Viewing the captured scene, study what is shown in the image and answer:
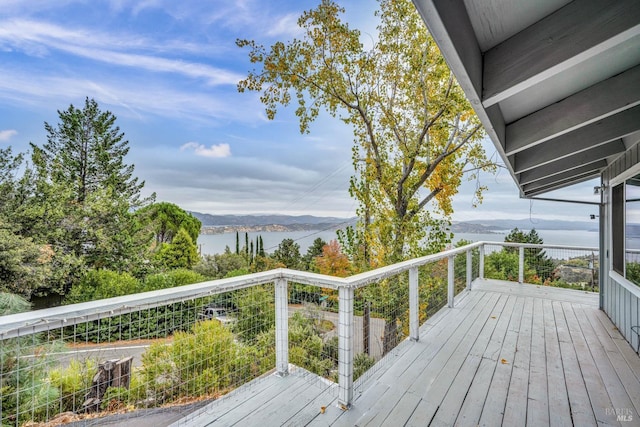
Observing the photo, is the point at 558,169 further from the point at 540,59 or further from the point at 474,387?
the point at 540,59

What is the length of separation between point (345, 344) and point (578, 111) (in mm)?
2351

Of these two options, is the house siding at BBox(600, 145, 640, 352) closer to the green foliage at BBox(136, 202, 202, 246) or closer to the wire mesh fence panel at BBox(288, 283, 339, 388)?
the wire mesh fence panel at BBox(288, 283, 339, 388)

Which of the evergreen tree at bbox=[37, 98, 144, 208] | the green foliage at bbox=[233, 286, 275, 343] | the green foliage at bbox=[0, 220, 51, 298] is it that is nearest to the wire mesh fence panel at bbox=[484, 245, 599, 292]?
the green foliage at bbox=[233, 286, 275, 343]

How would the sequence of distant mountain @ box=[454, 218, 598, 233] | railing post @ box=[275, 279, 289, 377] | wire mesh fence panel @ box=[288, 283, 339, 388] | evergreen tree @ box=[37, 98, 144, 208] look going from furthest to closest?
1. evergreen tree @ box=[37, 98, 144, 208]
2. distant mountain @ box=[454, 218, 598, 233]
3. wire mesh fence panel @ box=[288, 283, 339, 388]
4. railing post @ box=[275, 279, 289, 377]

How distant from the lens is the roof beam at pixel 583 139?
257cm

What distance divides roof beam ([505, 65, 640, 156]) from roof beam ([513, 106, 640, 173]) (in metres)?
0.79

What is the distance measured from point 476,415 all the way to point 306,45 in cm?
853

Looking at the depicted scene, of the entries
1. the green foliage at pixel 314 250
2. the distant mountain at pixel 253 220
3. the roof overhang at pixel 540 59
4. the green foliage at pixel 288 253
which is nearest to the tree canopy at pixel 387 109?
the roof overhang at pixel 540 59

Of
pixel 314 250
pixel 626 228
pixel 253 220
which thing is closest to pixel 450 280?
pixel 626 228

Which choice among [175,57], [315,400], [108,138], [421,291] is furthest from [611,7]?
[108,138]

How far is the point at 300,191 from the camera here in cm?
3195

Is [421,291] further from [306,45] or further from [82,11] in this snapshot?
[82,11]

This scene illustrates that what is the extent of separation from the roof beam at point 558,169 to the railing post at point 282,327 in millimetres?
3835

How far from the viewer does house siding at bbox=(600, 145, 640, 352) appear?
3.33 m
